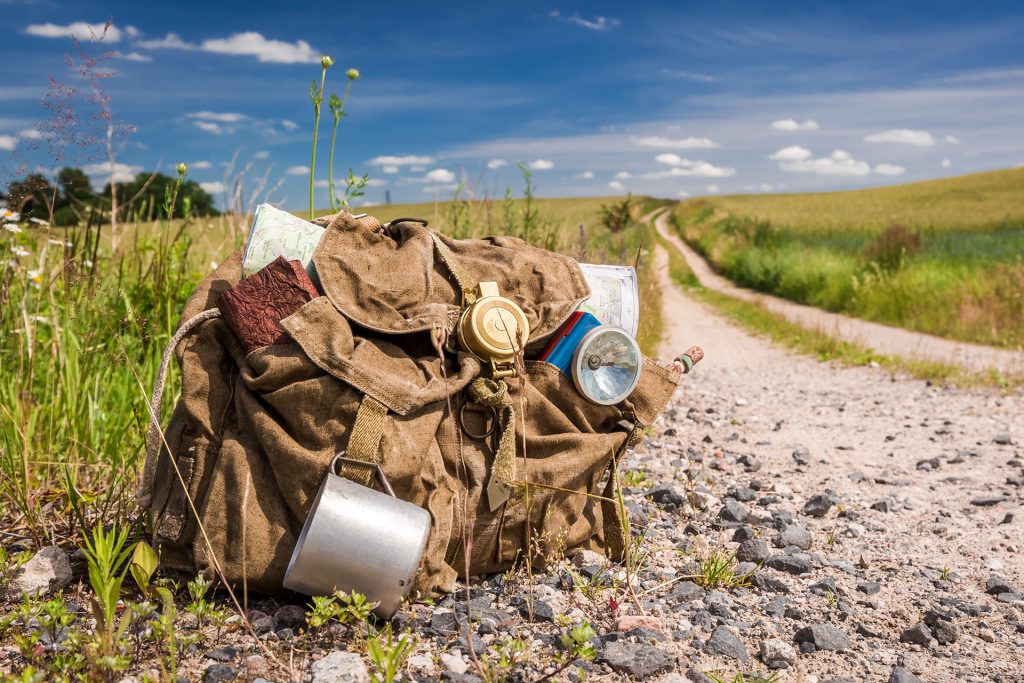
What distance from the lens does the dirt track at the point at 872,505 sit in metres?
2.48

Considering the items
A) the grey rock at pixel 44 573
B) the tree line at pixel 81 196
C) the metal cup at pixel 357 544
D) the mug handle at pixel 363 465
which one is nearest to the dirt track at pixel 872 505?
the metal cup at pixel 357 544

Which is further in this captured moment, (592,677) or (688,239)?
(688,239)

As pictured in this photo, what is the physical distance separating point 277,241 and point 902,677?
7.75 ft

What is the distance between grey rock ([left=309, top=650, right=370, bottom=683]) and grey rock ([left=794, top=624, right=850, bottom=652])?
1.39m

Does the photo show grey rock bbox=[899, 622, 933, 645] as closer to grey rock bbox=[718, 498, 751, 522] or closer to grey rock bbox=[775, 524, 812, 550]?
grey rock bbox=[775, 524, 812, 550]

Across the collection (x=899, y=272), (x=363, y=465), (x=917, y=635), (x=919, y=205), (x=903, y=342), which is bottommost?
(x=917, y=635)

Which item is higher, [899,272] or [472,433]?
[899,272]

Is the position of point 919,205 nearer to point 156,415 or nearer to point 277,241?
point 277,241

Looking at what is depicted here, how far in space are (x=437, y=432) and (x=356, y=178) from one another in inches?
68.2

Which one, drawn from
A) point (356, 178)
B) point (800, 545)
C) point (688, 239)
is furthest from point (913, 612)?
point (688, 239)

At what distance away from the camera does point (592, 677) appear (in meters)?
2.12

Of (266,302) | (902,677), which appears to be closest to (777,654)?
(902,677)

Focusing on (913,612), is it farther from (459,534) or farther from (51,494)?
(51,494)

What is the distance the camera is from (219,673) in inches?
78.6
